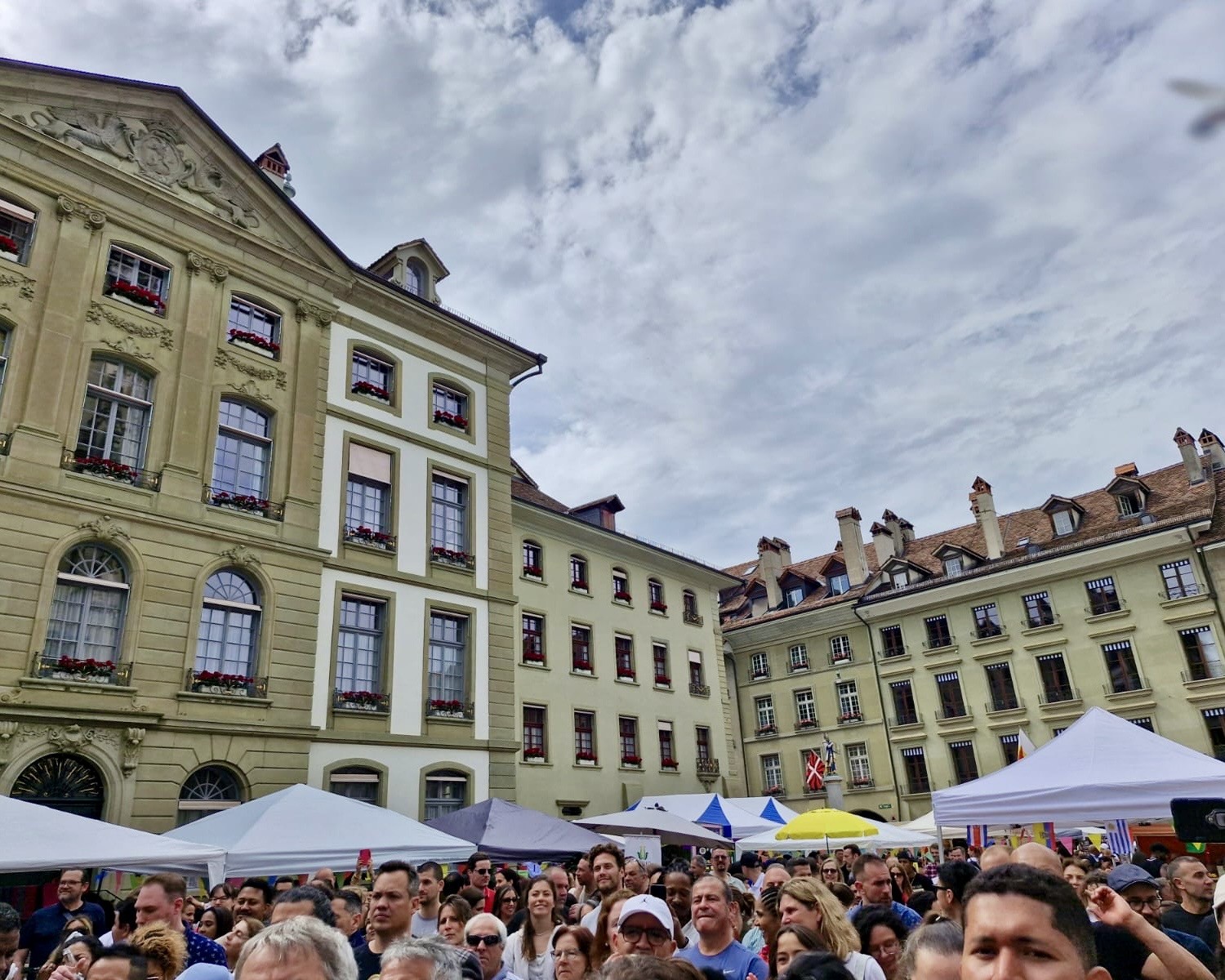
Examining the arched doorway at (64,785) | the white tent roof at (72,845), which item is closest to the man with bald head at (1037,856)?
the white tent roof at (72,845)

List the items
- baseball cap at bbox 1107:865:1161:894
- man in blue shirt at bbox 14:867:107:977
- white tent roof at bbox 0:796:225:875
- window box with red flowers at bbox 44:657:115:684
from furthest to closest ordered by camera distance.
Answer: window box with red flowers at bbox 44:657:115:684, man in blue shirt at bbox 14:867:107:977, white tent roof at bbox 0:796:225:875, baseball cap at bbox 1107:865:1161:894

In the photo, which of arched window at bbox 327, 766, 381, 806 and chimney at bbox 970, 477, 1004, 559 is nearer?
arched window at bbox 327, 766, 381, 806

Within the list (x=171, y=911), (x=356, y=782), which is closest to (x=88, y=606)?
(x=356, y=782)

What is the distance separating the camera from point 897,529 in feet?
146

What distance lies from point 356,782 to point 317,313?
11.7 m

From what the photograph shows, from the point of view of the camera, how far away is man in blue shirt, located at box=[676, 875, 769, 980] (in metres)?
5.50

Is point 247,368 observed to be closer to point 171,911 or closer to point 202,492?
point 202,492

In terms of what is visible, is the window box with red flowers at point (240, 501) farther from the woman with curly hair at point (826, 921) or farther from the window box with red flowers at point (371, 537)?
the woman with curly hair at point (826, 921)

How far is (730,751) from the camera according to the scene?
3538 cm

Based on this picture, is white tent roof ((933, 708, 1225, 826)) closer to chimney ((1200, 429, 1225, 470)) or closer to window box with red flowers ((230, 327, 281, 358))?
window box with red flowers ((230, 327, 281, 358))

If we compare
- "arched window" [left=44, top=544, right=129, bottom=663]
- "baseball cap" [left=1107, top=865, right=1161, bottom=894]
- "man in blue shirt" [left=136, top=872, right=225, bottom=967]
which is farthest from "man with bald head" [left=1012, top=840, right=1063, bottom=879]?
"arched window" [left=44, top=544, right=129, bottom=663]

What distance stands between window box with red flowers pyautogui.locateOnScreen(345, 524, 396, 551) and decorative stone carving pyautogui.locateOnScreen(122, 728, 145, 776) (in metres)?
6.60

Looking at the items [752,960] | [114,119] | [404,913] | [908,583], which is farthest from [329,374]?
[908,583]

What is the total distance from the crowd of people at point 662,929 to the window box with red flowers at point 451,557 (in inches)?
470
